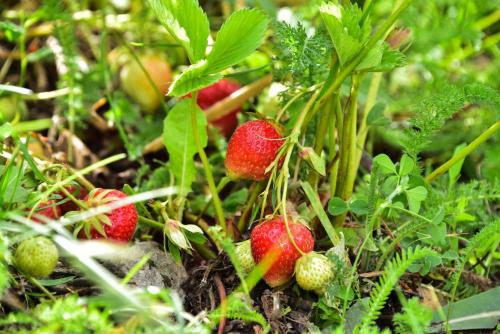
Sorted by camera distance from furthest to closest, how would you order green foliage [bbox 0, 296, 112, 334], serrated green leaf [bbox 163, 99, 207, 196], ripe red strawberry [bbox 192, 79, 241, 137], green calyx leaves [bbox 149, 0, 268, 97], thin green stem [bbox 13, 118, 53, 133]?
ripe red strawberry [bbox 192, 79, 241, 137]
thin green stem [bbox 13, 118, 53, 133]
serrated green leaf [bbox 163, 99, 207, 196]
green calyx leaves [bbox 149, 0, 268, 97]
green foliage [bbox 0, 296, 112, 334]

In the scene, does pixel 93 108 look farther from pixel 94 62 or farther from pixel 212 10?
pixel 212 10

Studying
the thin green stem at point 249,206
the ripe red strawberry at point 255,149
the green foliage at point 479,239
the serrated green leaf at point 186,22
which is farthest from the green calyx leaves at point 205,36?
the green foliage at point 479,239

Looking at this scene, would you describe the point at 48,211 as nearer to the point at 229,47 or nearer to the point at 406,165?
the point at 229,47

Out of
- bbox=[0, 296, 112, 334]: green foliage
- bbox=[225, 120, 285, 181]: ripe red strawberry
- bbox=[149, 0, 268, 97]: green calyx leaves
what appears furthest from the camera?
bbox=[225, 120, 285, 181]: ripe red strawberry

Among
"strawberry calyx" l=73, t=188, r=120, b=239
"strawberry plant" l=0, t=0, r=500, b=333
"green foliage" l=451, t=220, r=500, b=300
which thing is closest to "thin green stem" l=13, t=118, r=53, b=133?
"strawberry plant" l=0, t=0, r=500, b=333

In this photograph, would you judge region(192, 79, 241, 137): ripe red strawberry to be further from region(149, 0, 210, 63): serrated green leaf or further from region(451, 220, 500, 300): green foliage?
region(451, 220, 500, 300): green foliage
